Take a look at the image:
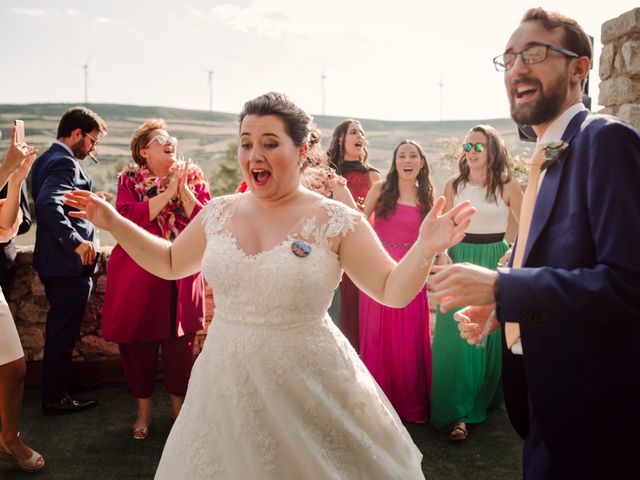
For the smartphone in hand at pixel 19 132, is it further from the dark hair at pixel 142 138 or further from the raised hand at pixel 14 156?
the dark hair at pixel 142 138

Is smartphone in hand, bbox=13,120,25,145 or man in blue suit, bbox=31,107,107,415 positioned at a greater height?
smartphone in hand, bbox=13,120,25,145

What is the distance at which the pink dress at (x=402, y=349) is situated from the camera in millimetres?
4266

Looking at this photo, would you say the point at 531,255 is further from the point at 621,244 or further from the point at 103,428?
the point at 103,428

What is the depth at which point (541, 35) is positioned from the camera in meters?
1.59

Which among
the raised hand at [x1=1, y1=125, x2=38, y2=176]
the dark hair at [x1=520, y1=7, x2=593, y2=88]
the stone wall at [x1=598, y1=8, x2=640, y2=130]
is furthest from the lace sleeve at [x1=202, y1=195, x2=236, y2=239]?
the stone wall at [x1=598, y1=8, x2=640, y2=130]

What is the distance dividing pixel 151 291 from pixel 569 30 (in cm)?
315

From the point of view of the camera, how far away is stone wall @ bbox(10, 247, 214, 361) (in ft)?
15.6

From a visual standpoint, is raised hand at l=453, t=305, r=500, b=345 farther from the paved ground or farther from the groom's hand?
the paved ground

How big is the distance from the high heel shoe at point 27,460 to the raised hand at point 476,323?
2858 mm

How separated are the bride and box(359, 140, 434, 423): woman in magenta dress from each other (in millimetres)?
2197

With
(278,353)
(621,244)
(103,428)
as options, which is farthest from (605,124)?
(103,428)

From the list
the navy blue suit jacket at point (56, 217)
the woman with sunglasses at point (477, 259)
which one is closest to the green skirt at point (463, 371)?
the woman with sunglasses at point (477, 259)

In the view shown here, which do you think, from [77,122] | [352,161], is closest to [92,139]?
[77,122]

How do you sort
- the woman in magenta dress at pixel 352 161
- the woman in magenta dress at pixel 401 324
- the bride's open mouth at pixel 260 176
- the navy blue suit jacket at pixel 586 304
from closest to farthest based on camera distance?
the navy blue suit jacket at pixel 586 304 → the bride's open mouth at pixel 260 176 → the woman in magenta dress at pixel 401 324 → the woman in magenta dress at pixel 352 161
